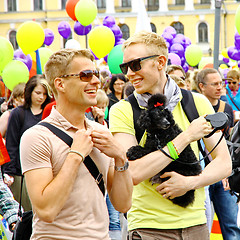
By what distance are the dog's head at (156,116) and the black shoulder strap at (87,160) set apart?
462 mm

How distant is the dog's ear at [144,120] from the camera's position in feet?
9.18

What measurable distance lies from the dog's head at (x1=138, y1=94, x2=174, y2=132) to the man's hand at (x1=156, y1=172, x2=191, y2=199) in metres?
0.26

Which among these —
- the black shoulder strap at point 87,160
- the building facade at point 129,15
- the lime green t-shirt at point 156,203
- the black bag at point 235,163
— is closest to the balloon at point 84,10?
the black bag at point 235,163

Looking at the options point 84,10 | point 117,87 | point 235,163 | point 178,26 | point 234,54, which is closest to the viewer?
point 235,163

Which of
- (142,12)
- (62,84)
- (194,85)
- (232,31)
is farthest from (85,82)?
(232,31)

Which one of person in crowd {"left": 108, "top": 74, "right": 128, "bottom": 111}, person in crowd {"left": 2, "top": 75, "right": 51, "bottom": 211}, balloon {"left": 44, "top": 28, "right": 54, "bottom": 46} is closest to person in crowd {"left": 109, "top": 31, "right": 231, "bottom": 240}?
person in crowd {"left": 2, "top": 75, "right": 51, "bottom": 211}

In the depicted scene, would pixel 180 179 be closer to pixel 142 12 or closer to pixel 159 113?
pixel 159 113

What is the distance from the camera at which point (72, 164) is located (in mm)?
2283

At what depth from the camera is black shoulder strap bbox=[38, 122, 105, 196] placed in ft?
7.83

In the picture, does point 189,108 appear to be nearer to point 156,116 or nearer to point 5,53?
point 156,116

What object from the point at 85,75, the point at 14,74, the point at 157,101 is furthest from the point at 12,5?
the point at 85,75

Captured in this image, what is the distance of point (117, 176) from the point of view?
8.29 ft

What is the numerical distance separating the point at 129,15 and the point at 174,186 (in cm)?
4912

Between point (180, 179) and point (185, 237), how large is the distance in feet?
1.04
